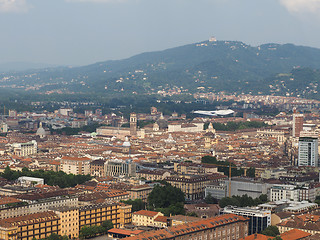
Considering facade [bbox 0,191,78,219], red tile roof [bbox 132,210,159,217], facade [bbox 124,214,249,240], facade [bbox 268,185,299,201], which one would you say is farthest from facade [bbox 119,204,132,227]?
facade [bbox 268,185,299,201]

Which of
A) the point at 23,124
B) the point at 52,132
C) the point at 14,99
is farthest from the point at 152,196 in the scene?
the point at 14,99

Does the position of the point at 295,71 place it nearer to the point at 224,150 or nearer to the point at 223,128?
the point at 223,128

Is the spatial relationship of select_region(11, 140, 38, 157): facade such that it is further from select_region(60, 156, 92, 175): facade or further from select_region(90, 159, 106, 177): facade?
select_region(90, 159, 106, 177): facade

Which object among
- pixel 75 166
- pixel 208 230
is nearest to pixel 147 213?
pixel 208 230

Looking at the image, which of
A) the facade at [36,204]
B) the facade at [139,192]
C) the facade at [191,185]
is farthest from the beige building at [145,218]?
the facade at [191,185]

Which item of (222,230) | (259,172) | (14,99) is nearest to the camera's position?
(222,230)

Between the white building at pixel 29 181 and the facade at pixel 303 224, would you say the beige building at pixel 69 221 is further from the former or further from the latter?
the white building at pixel 29 181

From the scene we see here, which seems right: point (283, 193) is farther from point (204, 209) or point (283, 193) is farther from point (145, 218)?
point (145, 218)
